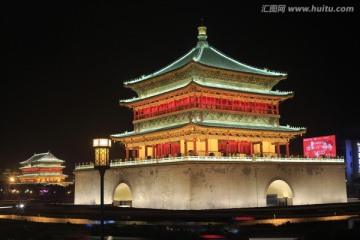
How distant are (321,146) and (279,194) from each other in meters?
20.6

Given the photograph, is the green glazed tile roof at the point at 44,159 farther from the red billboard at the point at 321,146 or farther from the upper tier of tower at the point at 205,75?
the red billboard at the point at 321,146

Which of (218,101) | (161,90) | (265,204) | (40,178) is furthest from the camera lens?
(40,178)

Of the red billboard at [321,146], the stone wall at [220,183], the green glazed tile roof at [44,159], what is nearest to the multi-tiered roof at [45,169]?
the green glazed tile roof at [44,159]

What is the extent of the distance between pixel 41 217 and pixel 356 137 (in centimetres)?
6610

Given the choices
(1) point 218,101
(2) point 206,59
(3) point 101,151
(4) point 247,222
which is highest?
(2) point 206,59

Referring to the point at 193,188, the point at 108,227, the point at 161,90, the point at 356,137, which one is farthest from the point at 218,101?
A: the point at 356,137

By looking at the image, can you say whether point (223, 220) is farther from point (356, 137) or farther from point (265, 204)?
point (356, 137)

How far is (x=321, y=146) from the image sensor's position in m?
65.3

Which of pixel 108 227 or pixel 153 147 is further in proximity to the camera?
pixel 153 147

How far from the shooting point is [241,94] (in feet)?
157

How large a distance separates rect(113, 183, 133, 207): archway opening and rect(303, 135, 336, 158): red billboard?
2608 centimetres

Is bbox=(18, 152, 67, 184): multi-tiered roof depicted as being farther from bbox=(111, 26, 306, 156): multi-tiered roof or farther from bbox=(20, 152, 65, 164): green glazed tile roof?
bbox=(111, 26, 306, 156): multi-tiered roof

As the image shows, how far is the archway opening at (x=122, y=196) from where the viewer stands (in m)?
48.6

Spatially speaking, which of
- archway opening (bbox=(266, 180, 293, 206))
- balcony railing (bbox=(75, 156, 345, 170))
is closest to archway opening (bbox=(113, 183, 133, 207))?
balcony railing (bbox=(75, 156, 345, 170))
